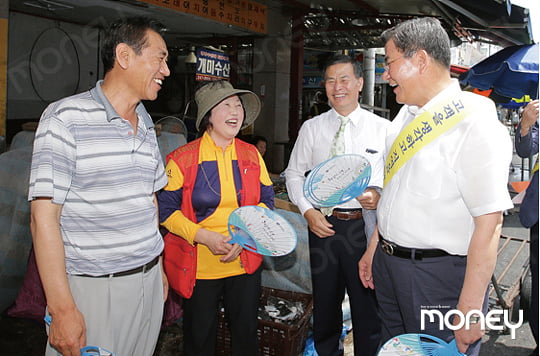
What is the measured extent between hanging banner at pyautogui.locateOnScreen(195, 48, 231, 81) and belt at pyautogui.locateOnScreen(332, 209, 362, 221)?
235 inches

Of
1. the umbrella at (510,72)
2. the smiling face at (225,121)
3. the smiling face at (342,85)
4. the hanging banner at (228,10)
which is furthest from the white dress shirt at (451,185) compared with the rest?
the hanging banner at (228,10)

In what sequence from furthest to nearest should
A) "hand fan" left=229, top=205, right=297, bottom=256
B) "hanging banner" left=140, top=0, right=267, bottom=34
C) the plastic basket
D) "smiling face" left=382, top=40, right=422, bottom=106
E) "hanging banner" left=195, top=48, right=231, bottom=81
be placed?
"hanging banner" left=195, top=48, right=231, bottom=81
"hanging banner" left=140, top=0, right=267, bottom=34
the plastic basket
"hand fan" left=229, top=205, right=297, bottom=256
"smiling face" left=382, top=40, right=422, bottom=106

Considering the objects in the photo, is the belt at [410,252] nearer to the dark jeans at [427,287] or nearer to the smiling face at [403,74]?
the dark jeans at [427,287]

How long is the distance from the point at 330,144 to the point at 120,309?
60.8 inches

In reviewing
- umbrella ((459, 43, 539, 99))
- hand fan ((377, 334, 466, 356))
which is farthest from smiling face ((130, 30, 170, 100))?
umbrella ((459, 43, 539, 99))

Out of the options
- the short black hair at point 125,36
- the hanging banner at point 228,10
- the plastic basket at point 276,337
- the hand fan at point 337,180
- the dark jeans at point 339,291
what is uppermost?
the hanging banner at point 228,10

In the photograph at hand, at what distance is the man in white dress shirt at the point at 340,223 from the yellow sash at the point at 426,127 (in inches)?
26.4

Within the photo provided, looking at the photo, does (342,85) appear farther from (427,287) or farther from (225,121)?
(427,287)

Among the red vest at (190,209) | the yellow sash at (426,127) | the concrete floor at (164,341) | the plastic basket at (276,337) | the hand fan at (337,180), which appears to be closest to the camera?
the yellow sash at (426,127)

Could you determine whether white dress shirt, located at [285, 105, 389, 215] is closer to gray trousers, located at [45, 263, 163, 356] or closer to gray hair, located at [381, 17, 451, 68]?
gray hair, located at [381, 17, 451, 68]

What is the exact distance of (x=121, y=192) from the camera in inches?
68.5

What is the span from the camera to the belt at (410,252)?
1.79 meters

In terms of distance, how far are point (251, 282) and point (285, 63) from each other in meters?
8.89

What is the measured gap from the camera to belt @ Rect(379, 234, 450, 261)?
5.89 feet
